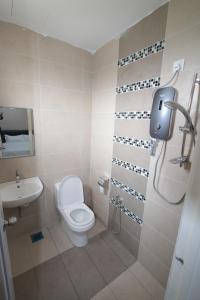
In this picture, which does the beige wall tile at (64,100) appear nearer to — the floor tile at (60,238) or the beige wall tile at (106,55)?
the beige wall tile at (106,55)

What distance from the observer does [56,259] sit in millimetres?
1731

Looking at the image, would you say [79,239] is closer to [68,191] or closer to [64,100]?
[68,191]

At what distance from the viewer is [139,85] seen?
1.50 m

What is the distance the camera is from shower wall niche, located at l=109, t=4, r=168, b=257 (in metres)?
1.35

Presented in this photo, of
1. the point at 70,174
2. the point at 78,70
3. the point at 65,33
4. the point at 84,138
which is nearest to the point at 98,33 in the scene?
the point at 65,33

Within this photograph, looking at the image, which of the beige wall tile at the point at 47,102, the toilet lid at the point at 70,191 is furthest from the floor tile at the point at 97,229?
the beige wall tile at the point at 47,102

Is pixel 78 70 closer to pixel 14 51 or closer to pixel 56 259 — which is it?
pixel 14 51

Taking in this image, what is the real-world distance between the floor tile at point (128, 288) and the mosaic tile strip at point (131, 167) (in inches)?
42.7

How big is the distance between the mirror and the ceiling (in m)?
0.87

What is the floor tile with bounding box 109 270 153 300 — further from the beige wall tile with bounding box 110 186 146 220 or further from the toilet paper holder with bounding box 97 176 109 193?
the toilet paper holder with bounding box 97 176 109 193

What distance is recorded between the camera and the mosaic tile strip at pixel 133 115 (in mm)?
1470

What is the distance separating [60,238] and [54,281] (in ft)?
1.78

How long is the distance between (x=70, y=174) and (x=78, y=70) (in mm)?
1445

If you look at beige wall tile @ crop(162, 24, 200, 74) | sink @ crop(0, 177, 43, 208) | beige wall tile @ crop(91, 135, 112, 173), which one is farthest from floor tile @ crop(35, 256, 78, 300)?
beige wall tile @ crop(162, 24, 200, 74)
